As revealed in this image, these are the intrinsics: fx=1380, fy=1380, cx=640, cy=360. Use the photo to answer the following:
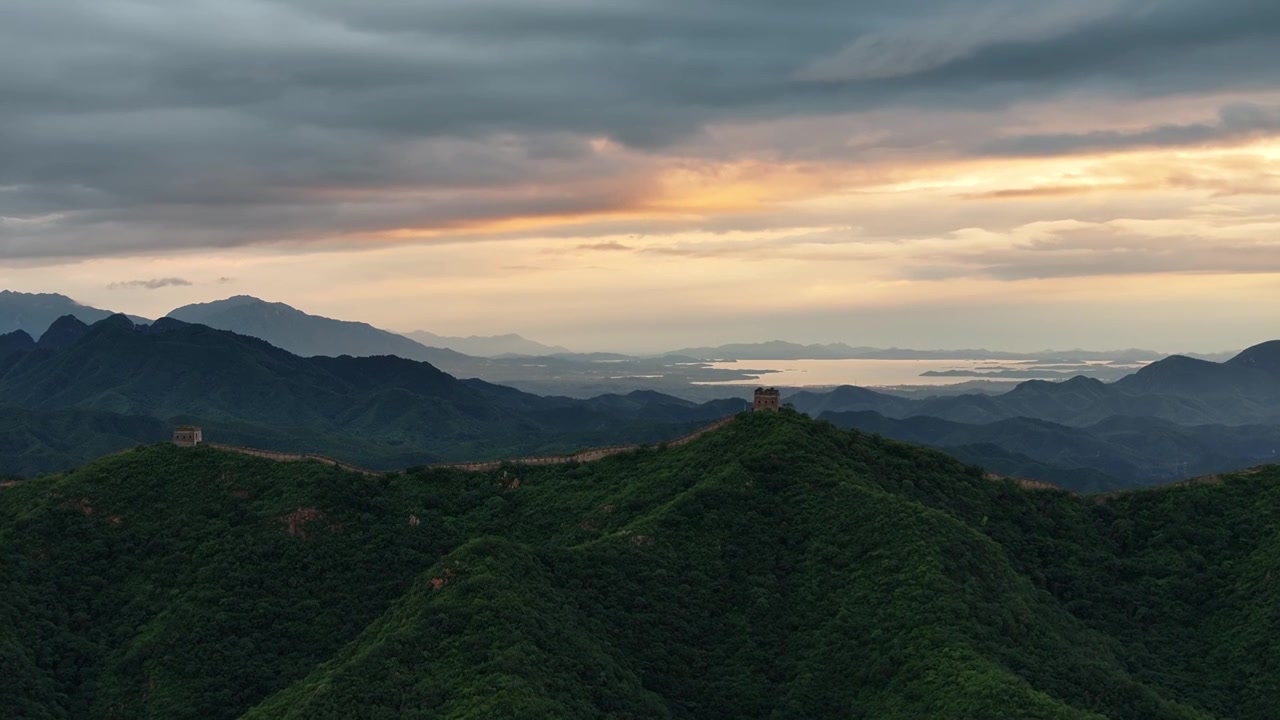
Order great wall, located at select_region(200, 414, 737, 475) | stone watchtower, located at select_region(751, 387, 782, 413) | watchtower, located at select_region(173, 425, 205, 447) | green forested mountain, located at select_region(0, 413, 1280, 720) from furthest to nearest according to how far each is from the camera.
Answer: stone watchtower, located at select_region(751, 387, 782, 413)
watchtower, located at select_region(173, 425, 205, 447)
great wall, located at select_region(200, 414, 737, 475)
green forested mountain, located at select_region(0, 413, 1280, 720)

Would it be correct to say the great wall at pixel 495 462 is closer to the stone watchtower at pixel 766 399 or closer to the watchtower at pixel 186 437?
the watchtower at pixel 186 437

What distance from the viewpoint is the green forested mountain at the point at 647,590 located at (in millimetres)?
83250

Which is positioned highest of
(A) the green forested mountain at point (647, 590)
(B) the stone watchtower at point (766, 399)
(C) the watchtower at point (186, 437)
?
(B) the stone watchtower at point (766, 399)

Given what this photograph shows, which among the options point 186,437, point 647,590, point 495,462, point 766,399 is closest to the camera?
point 647,590

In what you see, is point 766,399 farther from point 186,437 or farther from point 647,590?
point 186,437

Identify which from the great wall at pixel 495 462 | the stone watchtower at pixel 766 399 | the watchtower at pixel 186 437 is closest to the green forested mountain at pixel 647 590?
the great wall at pixel 495 462

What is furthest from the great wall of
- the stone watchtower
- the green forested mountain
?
the stone watchtower

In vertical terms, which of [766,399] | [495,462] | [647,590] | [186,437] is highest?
[766,399]

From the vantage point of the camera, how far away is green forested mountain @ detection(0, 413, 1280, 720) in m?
83.2

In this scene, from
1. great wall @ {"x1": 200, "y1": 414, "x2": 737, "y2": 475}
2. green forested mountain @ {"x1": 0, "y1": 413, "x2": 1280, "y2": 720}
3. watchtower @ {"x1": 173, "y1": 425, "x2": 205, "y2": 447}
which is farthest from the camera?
watchtower @ {"x1": 173, "y1": 425, "x2": 205, "y2": 447}

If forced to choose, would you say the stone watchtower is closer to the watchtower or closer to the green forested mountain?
the green forested mountain

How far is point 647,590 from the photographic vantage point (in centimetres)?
9450

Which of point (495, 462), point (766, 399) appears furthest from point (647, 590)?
point (495, 462)

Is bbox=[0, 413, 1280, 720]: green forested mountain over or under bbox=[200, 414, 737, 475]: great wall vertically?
under
